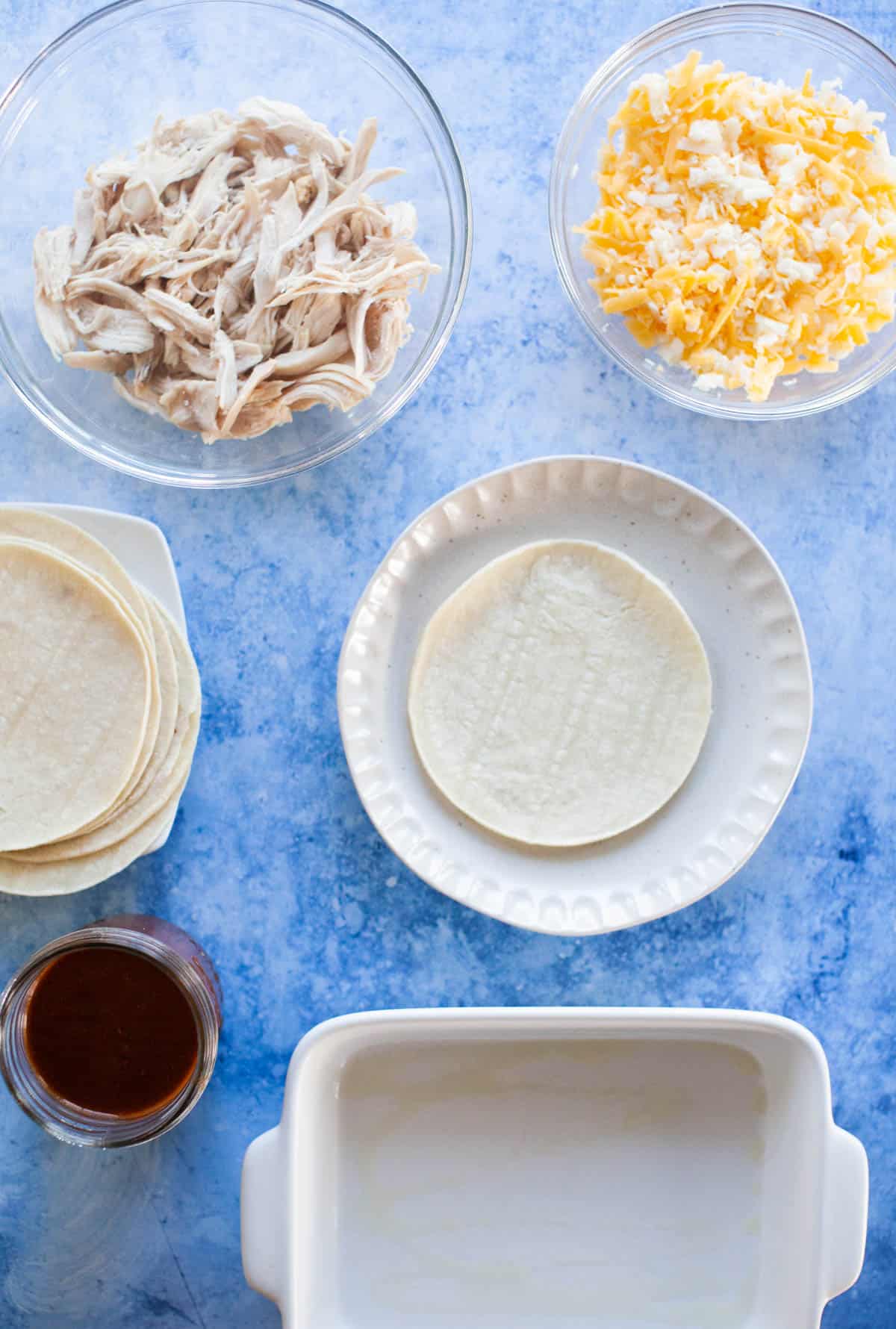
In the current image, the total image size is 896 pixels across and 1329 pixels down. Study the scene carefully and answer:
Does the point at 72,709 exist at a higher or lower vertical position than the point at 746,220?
lower

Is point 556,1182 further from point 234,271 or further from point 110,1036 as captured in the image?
point 234,271

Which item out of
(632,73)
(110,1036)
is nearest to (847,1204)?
(110,1036)

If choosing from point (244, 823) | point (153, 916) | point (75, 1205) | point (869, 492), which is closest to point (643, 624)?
point (869, 492)

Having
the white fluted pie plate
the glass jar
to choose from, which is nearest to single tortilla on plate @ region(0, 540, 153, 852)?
the glass jar

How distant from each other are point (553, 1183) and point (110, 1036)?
20.2 inches

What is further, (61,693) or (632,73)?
(632,73)

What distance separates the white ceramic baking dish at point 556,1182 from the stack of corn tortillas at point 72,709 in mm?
347

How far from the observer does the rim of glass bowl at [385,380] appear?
1.28m

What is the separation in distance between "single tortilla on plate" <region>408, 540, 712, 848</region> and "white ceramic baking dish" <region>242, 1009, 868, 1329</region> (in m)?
0.25

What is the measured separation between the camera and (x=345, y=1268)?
1251 mm

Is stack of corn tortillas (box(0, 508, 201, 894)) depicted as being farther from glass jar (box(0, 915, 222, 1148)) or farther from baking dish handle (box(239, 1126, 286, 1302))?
baking dish handle (box(239, 1126, 286, 1302))

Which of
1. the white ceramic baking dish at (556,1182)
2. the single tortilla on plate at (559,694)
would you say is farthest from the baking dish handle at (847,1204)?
the single tortilla on plate at (559,694)

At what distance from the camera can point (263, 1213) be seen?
1175 millimetres

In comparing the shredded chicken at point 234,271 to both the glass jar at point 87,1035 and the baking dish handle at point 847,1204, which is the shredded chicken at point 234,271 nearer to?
the glass jar at point 87,1035
